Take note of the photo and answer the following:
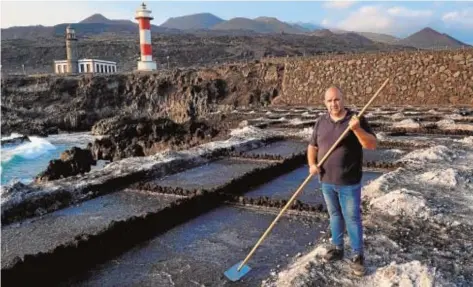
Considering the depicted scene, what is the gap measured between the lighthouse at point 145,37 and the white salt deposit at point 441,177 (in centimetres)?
3499

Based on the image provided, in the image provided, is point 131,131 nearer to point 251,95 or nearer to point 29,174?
point 29,174

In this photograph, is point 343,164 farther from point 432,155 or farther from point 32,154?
point 32,154

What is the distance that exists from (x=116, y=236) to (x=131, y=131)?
14213mm

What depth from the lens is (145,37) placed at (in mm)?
39031

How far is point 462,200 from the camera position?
567 centimetres

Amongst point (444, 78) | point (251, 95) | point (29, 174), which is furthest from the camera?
point (251, 95)

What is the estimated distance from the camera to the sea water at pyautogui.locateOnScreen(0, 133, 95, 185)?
1864 centimetres

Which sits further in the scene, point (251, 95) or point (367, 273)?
point (251, 95)

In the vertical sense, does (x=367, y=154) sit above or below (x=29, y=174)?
above

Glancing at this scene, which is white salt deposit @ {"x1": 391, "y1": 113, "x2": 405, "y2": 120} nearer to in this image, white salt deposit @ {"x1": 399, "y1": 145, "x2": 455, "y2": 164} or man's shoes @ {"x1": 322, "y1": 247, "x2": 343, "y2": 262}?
white salt deposit @ {"x1": 399, "y1": 145, "x2": 455, "y2": 164}

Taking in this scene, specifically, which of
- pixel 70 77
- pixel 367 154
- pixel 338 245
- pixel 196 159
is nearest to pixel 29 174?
pixel 196 159

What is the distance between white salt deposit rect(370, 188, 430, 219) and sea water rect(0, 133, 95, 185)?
14.0 m

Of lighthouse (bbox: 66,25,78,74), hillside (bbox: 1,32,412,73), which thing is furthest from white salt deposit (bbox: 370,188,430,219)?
hillside (bbox: 1,32,412,73)

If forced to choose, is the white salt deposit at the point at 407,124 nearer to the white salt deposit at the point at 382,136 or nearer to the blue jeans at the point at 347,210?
the white salt deposit at the point at 382,136
